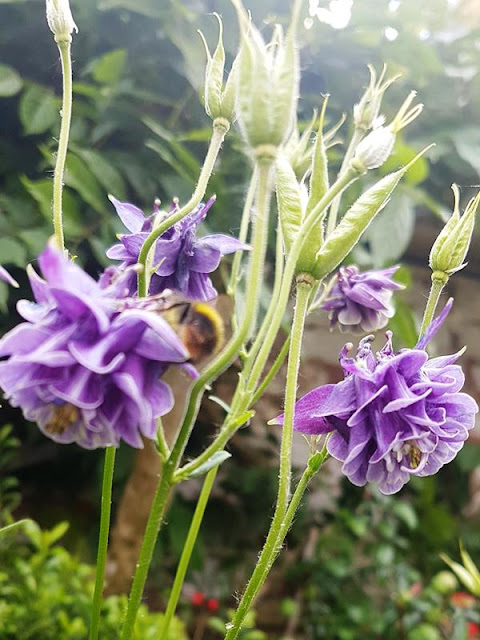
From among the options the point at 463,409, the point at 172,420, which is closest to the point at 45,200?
the point at 172,420

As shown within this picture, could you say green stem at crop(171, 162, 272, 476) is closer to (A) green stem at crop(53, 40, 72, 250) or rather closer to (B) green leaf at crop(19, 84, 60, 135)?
(A) green stem at crop(53, 40, 72, 250)

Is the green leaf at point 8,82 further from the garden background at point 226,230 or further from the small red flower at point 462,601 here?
the small red flower at point 462,601

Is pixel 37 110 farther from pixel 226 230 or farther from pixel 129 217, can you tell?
pixel 129 217

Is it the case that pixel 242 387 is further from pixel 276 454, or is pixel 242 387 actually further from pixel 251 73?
pixel 276 454

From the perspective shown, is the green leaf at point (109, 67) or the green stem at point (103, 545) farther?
the green leaf at point (109, 67)

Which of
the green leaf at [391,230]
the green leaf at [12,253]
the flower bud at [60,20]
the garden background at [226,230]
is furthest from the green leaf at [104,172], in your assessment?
the flower bud at [60,20]

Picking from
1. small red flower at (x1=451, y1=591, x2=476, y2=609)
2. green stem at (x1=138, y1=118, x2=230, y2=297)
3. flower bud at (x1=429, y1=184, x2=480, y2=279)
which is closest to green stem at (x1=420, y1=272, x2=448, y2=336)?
flower bud at (x1=429, y1=184, x2=480, y2=279)
